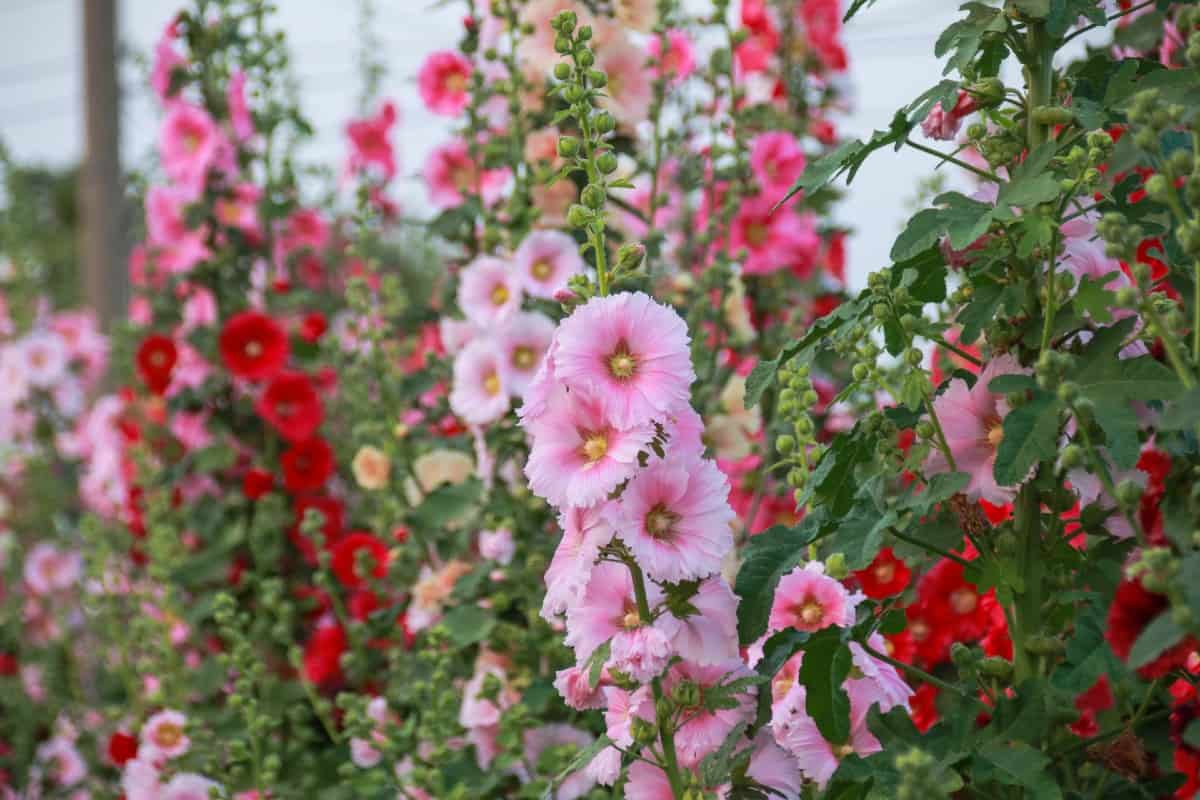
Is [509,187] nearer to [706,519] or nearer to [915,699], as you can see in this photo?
[915,699]

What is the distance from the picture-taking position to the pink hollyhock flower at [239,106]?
273 centimetres

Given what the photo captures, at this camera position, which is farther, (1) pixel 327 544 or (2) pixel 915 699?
(1) pixel 327 544

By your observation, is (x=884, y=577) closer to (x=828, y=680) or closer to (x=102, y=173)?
(x=828, y=680)

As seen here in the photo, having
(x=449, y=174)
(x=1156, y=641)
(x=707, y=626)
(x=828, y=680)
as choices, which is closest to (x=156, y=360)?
(x=449, y=174)

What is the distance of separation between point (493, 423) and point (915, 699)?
2.37ft

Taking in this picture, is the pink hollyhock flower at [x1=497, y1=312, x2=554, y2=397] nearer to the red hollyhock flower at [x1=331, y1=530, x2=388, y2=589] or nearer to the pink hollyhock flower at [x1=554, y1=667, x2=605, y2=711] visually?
the red hollyhock flower at [x1=331, y1=530, x2=388, y2=589]

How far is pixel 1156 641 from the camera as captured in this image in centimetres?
80

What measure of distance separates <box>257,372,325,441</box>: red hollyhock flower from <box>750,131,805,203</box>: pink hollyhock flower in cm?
99

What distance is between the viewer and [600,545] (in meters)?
1.07

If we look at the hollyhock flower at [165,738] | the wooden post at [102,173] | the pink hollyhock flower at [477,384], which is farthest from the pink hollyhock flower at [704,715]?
the wooden post at [102,173]

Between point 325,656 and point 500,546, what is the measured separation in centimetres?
58

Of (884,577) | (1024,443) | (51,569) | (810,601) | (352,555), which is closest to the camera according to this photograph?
(1024,443)

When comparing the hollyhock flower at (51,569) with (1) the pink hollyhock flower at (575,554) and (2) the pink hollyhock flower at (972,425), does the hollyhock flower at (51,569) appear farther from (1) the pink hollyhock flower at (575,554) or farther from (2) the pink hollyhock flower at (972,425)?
(2) the pink hollyhock flower at (972,425)

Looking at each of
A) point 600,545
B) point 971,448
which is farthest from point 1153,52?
point 600,545
